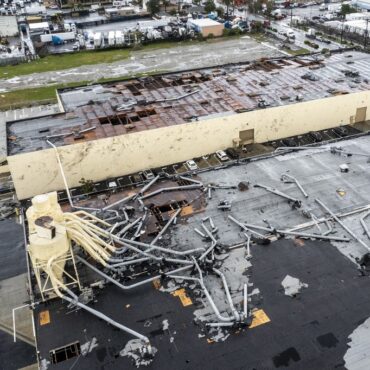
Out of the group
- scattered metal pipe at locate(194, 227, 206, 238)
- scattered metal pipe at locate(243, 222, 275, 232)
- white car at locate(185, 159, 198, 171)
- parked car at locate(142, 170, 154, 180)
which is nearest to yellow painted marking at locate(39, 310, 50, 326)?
scattered metal pipe at locate(194, 227, 206, 238)

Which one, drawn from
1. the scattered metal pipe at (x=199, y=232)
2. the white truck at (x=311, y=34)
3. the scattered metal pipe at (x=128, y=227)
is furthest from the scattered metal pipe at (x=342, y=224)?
the white truck at (x=311, y=34)

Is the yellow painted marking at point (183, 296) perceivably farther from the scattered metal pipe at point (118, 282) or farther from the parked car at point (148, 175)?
the parked car at point (148, 175)

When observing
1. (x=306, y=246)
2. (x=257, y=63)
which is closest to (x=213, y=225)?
(x=306, y=246)

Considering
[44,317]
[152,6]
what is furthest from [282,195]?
[152,6]

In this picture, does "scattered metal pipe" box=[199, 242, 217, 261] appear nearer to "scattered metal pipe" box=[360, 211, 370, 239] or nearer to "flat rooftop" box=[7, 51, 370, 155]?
"scattered metal pipe" box=[360, 211, 370, 239]

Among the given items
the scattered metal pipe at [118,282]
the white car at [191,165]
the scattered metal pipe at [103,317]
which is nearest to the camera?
the scattered metal pipe at [103,317]
